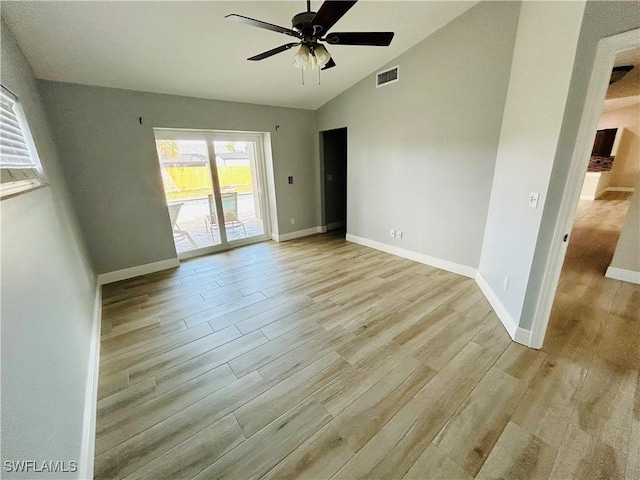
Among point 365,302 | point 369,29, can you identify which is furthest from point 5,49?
point 365,302

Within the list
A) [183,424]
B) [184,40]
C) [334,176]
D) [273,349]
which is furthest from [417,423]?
[334,176]

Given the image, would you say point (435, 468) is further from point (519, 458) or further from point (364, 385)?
point (364, 385)

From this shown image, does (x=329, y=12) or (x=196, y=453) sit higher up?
(x=329, y=12)

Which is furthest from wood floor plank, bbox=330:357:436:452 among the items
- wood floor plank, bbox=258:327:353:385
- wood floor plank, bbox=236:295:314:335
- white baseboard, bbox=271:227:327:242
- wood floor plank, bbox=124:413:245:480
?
white baseboard, bbox=271:227:327:242

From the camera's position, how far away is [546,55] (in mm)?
1961

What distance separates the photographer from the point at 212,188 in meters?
4.41

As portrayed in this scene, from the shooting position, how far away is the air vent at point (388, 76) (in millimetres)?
3634

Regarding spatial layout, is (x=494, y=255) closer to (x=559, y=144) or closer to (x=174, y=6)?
(x=559, y=144)

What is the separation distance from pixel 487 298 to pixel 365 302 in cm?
138

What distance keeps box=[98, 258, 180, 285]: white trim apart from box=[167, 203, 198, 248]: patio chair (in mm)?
427

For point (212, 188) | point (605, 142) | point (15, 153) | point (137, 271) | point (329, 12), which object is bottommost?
point (137, 271)

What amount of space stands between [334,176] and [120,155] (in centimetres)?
385

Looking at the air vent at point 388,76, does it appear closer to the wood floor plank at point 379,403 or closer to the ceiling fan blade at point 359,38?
the ceiling fan blade at point 359,38

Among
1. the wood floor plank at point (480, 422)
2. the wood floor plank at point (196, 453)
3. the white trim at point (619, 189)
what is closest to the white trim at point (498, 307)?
the wood floor plank at point (480, 422)
